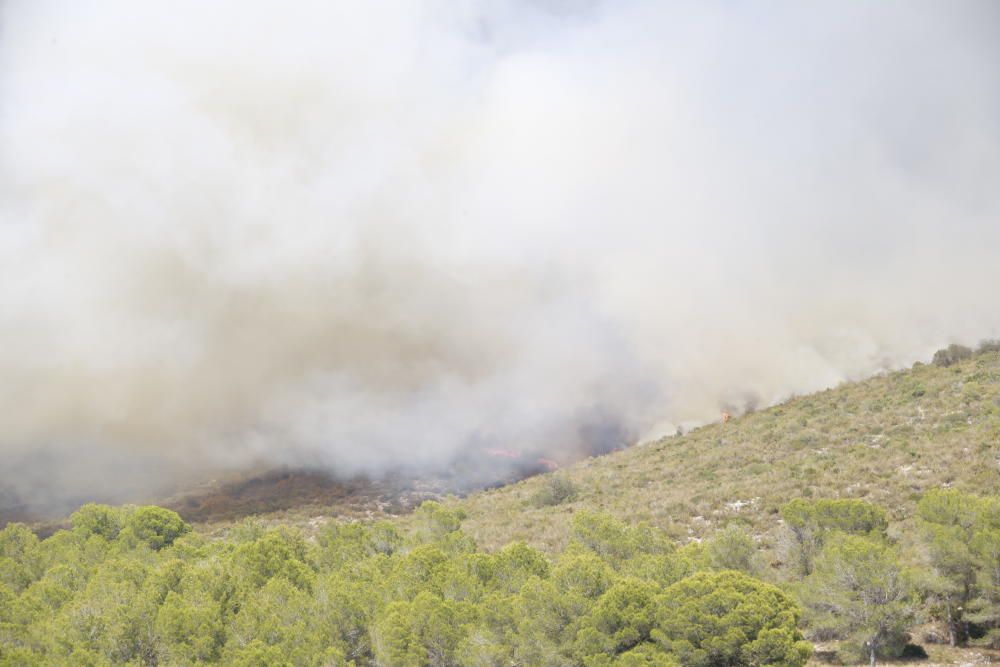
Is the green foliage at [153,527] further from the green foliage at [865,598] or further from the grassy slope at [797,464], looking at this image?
the green foliage at [865,598]

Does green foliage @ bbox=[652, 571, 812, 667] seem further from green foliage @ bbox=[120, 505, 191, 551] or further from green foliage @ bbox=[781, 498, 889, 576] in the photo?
green foliage @ bbox=[120, 505, 191, 551]

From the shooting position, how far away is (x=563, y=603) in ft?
109

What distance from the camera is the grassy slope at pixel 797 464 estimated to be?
51281 millimetres

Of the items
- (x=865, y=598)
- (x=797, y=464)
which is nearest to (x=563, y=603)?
(x=865, y=598)

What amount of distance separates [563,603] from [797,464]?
35387mm

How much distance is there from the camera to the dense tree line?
30719mm

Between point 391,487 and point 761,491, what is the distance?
158ft

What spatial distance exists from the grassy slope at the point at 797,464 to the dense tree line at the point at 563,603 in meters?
8.94

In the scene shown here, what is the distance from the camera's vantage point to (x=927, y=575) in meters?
33.6

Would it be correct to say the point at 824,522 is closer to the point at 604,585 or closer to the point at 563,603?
the point at 604,585

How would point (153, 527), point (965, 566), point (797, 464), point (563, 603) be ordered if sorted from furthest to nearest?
point (153, 527) < point (797, 464) < point (965, 566) < point (563, 603)

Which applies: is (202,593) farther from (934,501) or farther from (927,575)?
(934,501)

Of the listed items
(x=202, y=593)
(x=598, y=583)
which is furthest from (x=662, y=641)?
(x=202, y=593)

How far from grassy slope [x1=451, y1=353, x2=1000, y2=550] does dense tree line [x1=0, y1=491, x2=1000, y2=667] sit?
352 inches
